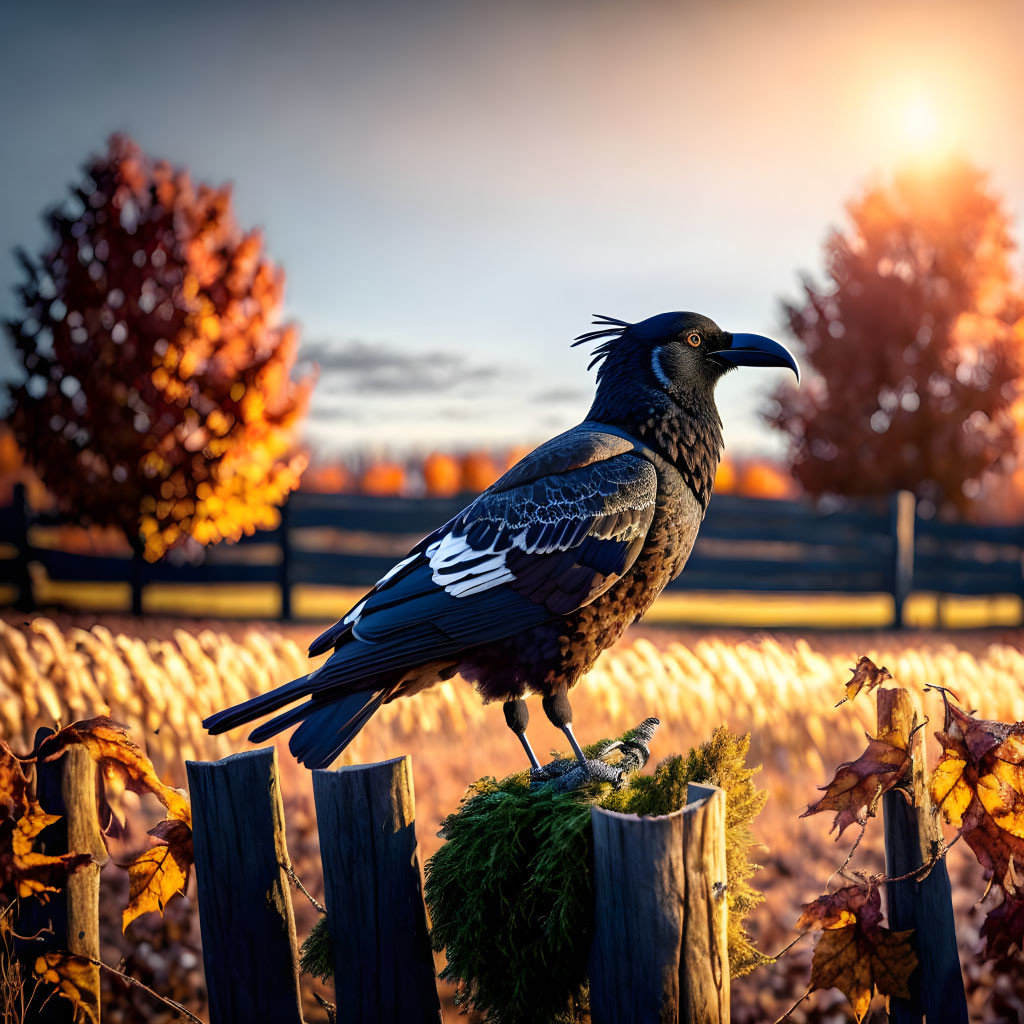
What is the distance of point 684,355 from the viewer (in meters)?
2.87

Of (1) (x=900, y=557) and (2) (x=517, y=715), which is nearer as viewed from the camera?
(2) (x=517, y=715)

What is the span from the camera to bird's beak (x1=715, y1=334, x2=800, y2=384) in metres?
2.88

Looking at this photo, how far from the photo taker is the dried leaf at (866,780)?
7.25 ft

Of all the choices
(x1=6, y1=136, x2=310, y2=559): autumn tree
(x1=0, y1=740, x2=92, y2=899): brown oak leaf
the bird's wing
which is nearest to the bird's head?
the bird's wing

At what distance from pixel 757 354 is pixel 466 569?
3.82 ft

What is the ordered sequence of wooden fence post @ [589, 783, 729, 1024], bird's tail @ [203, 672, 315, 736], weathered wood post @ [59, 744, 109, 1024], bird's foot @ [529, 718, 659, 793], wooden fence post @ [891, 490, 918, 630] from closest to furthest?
wooden fence post @ [589, 783, 729, 1024]
bird's tail @ [203, 672, 315, 736]
weathered wood post @ [59, 744, 109, 1024]
bird's foot @ [529, 718, 659, 793]
wooden fence post @ [891, 490, 918, 630]

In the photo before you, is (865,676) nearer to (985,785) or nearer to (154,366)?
(985,785)

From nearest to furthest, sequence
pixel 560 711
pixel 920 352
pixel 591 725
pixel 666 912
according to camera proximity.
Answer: pixel 666 912
pixel 560 711
pixel 591 725
pixel 920 352

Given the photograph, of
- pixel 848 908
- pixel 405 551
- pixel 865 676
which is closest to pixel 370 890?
pixel 848 908

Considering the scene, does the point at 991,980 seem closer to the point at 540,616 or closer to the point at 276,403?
the point at 540,616

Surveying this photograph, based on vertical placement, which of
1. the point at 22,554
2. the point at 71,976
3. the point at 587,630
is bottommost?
the point at 71,976

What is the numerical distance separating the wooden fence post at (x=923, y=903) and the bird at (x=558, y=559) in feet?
2.69

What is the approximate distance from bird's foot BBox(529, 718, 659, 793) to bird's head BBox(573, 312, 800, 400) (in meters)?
1.17

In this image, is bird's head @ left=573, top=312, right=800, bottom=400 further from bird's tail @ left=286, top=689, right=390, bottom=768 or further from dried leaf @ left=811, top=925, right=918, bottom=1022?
dried leaf @ left=811, top=925, right=918, bottom=1022
